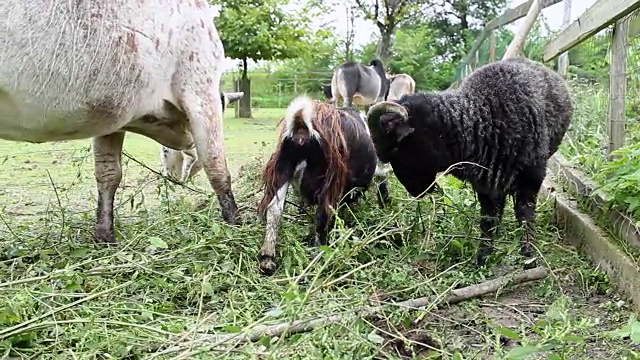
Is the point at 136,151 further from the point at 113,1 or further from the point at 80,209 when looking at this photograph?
the point at 113,1

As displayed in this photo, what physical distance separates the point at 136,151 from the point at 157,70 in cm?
719

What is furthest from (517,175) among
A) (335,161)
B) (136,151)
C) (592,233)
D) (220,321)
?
(136,151)

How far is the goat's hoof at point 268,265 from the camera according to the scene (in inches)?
150

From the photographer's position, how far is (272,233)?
3.94 m

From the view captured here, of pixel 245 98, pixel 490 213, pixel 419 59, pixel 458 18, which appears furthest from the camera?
pixel 458 18

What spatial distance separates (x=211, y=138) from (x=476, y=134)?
1.74m

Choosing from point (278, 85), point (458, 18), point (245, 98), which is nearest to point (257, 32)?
point (245, 98)

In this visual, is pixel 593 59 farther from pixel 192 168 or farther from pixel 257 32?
pixel 257 32

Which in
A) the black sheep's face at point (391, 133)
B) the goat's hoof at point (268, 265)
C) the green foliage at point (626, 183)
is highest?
the black sheep's face at point (391, 133)

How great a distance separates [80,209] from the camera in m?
5.99

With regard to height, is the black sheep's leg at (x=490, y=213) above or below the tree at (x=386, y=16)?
below

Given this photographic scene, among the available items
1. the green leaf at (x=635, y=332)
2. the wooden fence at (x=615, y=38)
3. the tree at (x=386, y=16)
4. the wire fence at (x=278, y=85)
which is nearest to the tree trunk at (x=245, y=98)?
the wire fence at (x=278, y=85)

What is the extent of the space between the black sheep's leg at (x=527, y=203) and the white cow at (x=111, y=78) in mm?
1855

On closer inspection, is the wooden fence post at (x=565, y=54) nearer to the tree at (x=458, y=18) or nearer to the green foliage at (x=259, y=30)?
the green foliage at (x=259, y=30)
